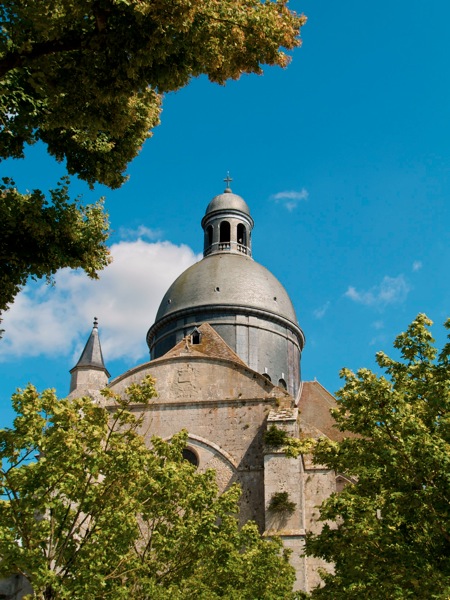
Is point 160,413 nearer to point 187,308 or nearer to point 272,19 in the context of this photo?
point 187,308

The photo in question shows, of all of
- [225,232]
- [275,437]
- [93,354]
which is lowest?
[275,437]

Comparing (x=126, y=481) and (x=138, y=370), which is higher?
(x=138, y=370)

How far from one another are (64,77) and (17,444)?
615 cm

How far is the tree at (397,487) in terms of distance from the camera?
9.16 metres

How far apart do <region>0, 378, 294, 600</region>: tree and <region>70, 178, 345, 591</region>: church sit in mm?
4361

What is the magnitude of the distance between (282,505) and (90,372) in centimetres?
886

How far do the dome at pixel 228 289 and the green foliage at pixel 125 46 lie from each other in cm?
1894

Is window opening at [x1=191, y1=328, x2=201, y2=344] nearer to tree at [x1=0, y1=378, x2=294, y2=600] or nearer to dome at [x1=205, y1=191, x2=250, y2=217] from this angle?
dome at [x1=205, y1=191, x2=250, y2=217]

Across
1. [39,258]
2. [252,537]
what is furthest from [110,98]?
[252,537]

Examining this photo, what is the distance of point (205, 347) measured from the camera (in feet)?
78.2

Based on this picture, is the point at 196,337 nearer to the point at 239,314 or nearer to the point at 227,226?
the point at 239,314

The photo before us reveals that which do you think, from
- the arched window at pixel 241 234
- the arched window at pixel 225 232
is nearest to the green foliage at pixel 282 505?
the arched window at pixel 225 232

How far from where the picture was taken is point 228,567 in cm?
1289

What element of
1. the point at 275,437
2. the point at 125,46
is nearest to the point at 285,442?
the point at 275,437
